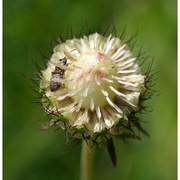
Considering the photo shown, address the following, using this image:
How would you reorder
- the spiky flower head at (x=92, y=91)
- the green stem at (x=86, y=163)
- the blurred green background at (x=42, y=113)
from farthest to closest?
1. the blurred green background at (x=42, y=113)
2. the green stem at (x=86, y=163)
3. the spiky flower head at (x=92, y=91)

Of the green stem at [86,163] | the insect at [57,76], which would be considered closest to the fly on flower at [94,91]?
the insect at [57,76]

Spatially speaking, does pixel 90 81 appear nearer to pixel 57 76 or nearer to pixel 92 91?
pixel 92 91

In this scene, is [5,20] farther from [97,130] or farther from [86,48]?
[97,130]

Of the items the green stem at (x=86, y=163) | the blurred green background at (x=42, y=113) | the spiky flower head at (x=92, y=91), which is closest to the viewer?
the spiky flower head at (x=92, y=91)

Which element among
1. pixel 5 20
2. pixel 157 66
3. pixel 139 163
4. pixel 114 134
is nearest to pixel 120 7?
pixel 157 66

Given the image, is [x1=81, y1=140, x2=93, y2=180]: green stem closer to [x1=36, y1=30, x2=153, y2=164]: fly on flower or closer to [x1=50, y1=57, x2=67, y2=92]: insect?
[x1=36, y1=30, x2=153, y2=164]: fly on flower

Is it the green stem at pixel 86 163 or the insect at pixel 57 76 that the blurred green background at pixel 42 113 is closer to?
the green stem at pixel 86 163

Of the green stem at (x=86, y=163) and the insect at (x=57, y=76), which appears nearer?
the insect at (x=57, y=76)
